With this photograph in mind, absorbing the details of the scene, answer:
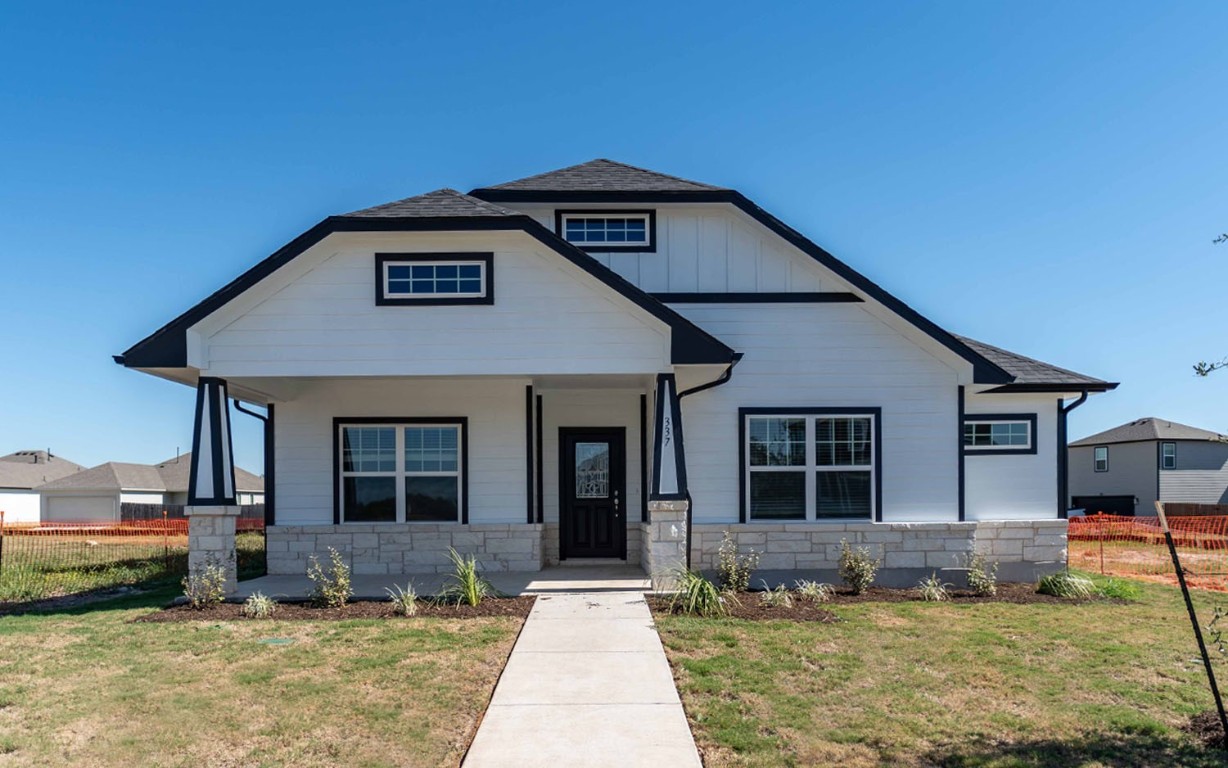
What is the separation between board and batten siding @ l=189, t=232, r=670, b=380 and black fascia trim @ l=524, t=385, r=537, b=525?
2.14m

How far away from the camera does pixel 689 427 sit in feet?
39.0

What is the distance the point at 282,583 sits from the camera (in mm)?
11398

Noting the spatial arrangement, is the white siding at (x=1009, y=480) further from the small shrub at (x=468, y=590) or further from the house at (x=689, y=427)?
the small shrub at (x=468, y=590)

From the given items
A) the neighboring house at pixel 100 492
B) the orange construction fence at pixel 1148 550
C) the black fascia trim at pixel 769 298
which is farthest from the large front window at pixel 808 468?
the neighboring house at pixel 100 492

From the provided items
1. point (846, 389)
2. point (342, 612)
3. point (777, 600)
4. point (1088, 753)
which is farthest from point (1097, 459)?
point (342, 612)

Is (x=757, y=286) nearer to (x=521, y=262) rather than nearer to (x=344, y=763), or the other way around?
(x=521, y=262)

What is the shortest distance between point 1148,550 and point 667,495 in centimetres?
1529

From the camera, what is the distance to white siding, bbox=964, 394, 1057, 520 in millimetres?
12719

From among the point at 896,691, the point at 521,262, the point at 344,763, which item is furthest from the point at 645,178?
the point at 344,763

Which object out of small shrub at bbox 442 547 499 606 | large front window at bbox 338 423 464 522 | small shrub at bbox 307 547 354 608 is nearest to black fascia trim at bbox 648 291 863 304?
large front window at bbox 338 423 464 522

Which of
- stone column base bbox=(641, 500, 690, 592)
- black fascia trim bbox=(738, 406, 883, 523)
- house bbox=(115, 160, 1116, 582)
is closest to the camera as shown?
stone column base bbox=(641, 500, 690, 592)

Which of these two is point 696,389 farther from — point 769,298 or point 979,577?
point 979,577

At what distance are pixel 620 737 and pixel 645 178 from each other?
31.5 feet

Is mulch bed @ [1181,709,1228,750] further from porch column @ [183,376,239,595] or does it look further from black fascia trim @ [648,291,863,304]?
Result: porch column @ [183,376,239,595]
